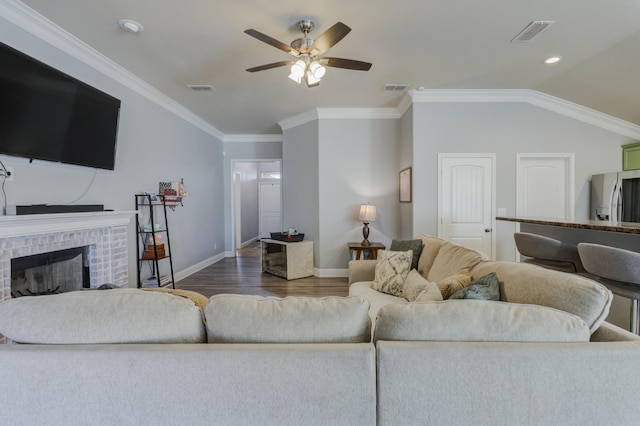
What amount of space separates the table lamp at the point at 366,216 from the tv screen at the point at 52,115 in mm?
3270

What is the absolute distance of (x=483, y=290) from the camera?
4.27 feet

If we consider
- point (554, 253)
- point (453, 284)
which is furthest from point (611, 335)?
point (554, 253)

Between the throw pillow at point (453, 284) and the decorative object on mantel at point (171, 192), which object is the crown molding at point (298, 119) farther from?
the throw pillow at point (453, 284)

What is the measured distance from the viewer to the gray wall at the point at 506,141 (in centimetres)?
398

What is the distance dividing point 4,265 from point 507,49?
4641 mm

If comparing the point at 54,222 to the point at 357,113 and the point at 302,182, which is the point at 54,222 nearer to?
the point at 302,182

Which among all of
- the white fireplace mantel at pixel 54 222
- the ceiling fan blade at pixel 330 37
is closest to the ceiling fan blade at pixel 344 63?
the ceiling fan blade at pixel 330 37

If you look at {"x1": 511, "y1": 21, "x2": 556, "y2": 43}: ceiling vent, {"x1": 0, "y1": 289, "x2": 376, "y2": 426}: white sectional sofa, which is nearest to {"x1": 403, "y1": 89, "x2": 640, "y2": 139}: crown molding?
{"x1": 511, "y1": 21, "x2": 556, "y2": 43}: ceiling vent

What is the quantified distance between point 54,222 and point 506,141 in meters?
5.13

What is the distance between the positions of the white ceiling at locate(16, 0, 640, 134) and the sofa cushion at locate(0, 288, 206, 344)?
221cm

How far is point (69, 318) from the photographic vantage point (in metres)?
1.00

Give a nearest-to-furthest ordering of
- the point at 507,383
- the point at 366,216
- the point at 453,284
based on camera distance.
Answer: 1. the point at 507,383
2. the point at 453,284
3. the point at 366,216

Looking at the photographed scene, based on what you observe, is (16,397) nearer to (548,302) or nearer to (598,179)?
(548,302)

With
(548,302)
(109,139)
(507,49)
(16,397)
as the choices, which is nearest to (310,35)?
(507,49)
